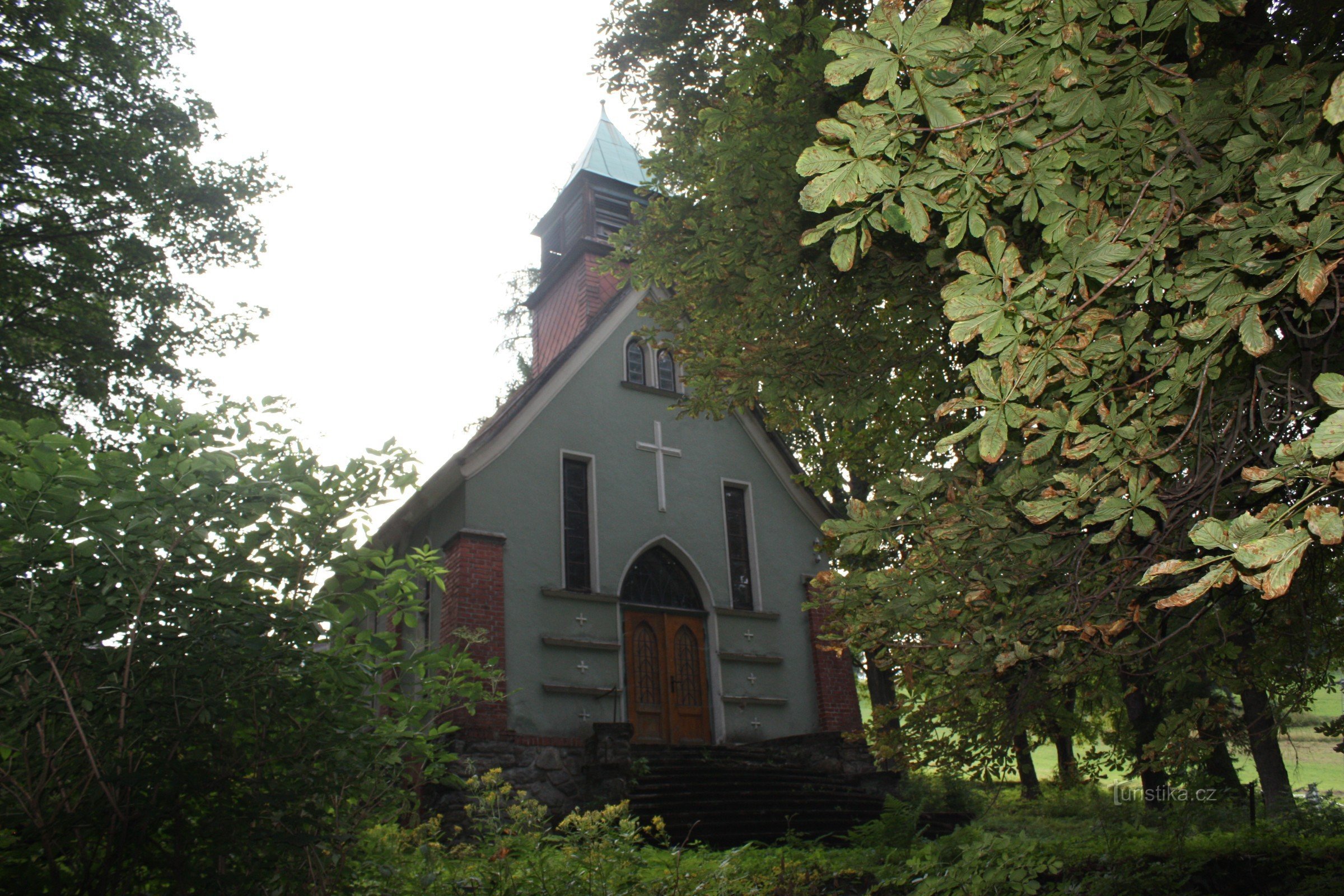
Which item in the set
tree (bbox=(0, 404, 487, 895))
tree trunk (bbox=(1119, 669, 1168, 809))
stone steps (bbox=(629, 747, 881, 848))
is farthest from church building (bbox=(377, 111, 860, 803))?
tree (bbox=(0, 404, 487, 895))

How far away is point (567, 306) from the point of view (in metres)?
18.2

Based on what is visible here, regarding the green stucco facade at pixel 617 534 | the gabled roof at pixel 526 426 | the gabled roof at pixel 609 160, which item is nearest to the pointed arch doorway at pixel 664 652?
the green stucco facade at pixel 617 534

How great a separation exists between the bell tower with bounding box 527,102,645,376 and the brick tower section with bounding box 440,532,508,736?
5.73 meters

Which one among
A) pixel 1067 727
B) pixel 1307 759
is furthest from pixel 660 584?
pixel 1307 759

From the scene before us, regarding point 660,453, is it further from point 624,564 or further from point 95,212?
point 95,212

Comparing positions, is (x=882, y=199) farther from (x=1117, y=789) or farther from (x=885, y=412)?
(x=1117, y=789)

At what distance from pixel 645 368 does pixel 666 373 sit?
0.44 metres

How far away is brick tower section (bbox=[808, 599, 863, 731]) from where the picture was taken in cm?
1429

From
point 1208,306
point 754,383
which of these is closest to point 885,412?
point 754,383

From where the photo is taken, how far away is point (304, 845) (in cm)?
317

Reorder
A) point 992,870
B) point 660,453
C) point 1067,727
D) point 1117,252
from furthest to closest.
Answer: point 660,453 → point 1067,727 → point 992,870 → point 1117,252

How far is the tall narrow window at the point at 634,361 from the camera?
1538cm

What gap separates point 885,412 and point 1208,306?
5.42 meters

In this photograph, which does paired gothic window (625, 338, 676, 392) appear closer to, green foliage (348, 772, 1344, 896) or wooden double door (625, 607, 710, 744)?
wooden double door (625, 607, 710, 744)
